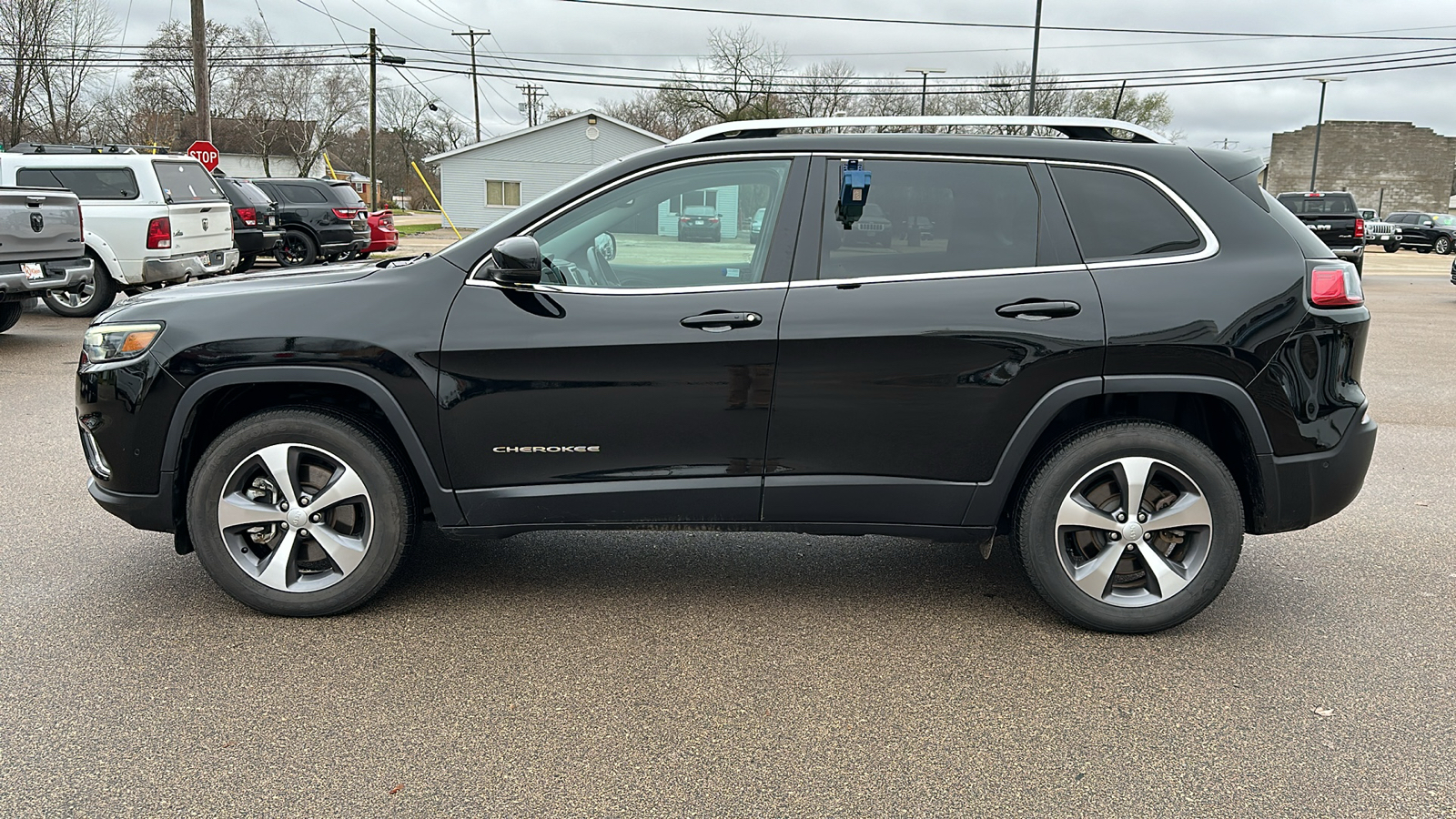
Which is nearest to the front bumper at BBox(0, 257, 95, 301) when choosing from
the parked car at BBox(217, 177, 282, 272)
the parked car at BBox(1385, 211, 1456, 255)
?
the parked car at BBox(217, 177, 282, 272)

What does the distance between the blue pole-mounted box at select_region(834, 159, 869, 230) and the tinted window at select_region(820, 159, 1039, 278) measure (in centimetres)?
2

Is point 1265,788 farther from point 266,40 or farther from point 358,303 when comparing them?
point 266,40

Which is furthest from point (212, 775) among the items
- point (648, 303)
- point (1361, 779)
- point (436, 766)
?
point (1361, 779)

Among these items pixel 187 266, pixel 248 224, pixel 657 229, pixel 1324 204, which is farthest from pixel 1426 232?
pixel 657 229

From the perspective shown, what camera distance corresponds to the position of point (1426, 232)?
4169 cm

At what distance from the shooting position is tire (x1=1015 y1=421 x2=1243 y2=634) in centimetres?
392

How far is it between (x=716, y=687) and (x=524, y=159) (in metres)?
48.2

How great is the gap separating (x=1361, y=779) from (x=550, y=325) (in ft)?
9.26

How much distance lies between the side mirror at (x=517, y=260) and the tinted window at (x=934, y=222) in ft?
3.27

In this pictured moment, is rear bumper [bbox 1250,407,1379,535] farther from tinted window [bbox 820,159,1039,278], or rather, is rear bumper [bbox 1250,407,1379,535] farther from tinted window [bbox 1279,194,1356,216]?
tinted window [bbox 1279,194,1356,216]

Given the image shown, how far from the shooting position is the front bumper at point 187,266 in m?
13.1

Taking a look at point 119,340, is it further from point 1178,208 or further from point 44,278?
point 44,278

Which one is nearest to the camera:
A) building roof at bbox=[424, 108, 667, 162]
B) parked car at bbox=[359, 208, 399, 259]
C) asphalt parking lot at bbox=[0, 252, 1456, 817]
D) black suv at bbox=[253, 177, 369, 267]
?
asphalt parking lot at bbox=[0, 252, 1456, 817]

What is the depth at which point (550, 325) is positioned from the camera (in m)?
3.86
